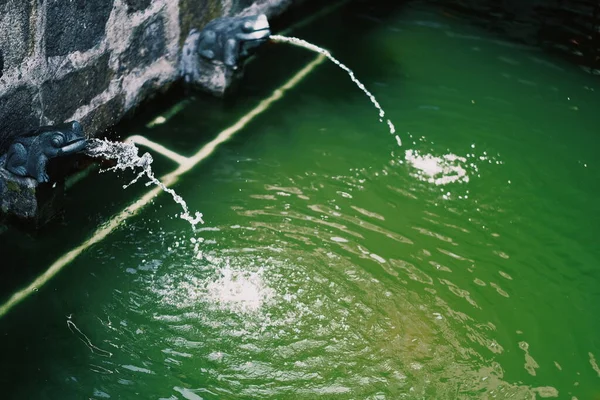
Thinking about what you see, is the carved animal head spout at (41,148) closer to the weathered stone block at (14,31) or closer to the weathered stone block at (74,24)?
the weathered stone block at (14,31)

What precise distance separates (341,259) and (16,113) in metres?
1.52

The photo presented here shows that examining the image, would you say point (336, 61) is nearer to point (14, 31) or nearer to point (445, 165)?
point (445, 165)

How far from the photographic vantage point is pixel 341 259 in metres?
3.53

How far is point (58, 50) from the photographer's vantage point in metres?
3.62

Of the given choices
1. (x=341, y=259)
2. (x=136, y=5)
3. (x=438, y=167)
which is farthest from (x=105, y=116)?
(x=438, y=167)

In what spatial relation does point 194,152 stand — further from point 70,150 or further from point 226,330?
point 226,330

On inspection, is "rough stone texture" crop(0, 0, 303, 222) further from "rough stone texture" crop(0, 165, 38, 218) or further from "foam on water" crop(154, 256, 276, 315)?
"foam on water" crop(154, 256, 276, 315)

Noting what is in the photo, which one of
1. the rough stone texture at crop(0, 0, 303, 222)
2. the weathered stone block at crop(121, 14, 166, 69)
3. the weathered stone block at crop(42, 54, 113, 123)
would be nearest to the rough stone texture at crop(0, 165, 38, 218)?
the rough stone texture at crop(0, 0, 303, 222)

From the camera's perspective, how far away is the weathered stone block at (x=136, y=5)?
13.0 feet

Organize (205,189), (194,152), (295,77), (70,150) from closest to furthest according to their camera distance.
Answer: (70,150)
(205,189)
(194,152)
(295,77)

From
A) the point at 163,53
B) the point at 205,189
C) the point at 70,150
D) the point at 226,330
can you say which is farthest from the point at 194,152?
the point at 226,330

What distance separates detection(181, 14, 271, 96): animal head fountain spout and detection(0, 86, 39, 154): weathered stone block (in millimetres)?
1101

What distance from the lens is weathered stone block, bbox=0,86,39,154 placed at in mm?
3463

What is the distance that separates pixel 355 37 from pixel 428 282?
7.40ft
